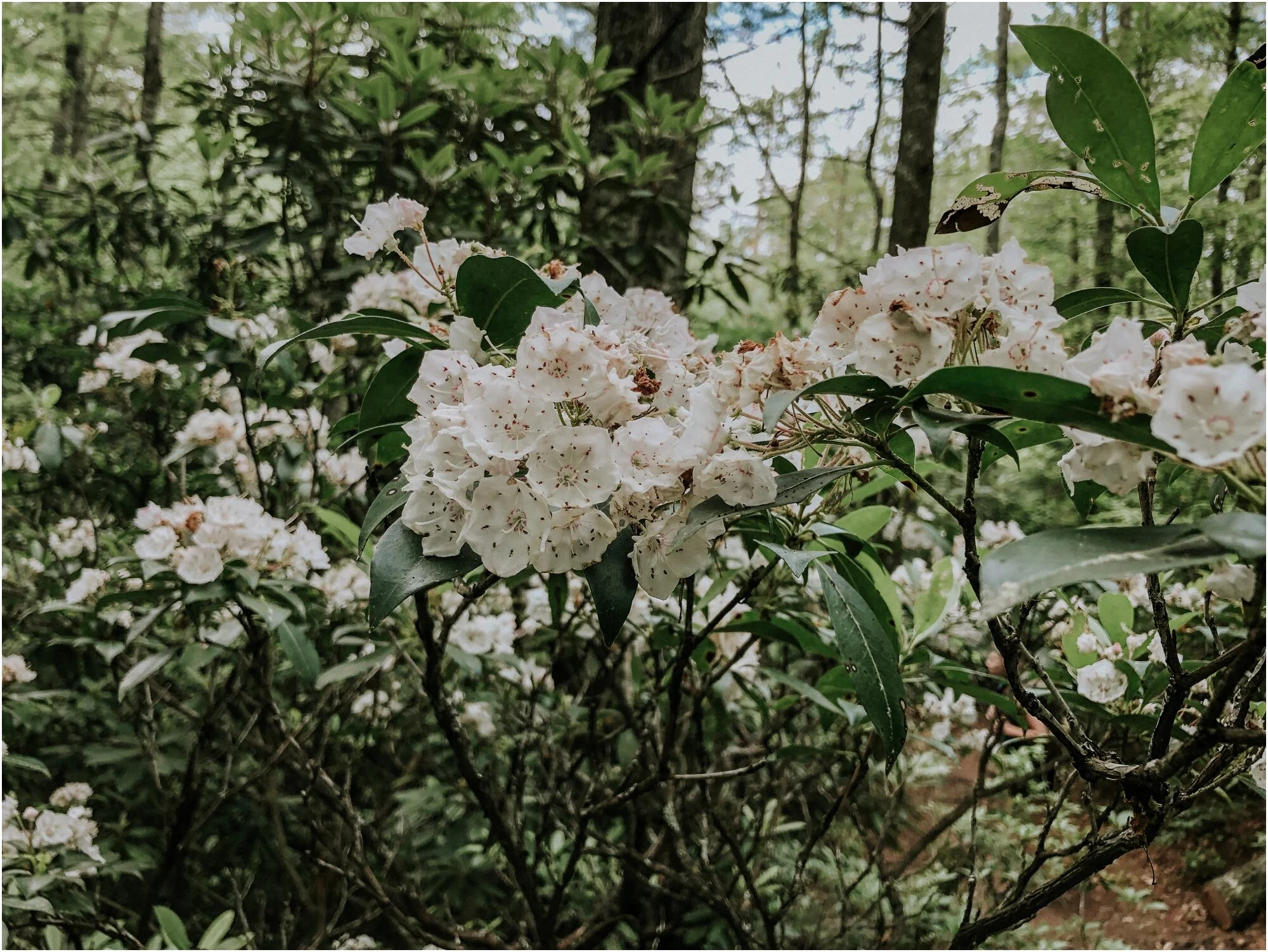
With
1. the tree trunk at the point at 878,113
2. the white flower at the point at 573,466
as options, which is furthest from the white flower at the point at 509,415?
the tree trunk at the point at 878,113

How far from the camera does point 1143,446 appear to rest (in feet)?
1.57

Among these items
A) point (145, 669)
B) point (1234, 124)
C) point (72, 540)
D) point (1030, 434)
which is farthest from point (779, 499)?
point (72, 540)

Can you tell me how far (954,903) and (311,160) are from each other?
326 centimetres

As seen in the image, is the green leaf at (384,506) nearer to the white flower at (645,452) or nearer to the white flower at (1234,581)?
the white flower at (645,452)

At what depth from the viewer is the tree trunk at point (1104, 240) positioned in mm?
4180

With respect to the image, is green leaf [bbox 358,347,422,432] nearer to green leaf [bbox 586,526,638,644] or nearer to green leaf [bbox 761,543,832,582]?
green leaf [bbox 586,526,638,644]

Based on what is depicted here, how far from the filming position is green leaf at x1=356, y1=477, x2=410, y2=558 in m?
0.71

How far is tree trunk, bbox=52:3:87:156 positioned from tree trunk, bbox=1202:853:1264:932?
6.96 m

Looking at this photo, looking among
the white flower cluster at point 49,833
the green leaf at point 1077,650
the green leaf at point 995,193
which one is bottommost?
the white flower cluster at point 49,833

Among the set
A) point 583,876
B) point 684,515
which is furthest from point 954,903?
point 684,515

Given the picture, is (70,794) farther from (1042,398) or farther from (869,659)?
(1042,398)

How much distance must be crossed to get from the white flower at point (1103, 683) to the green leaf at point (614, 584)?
0.86m

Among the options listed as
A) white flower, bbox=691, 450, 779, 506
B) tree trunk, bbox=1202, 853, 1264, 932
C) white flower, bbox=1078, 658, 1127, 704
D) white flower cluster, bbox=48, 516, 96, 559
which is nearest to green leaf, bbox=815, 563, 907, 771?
white flower, bbox=691, 450, 779, 506

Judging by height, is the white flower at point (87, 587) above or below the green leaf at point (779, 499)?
below
